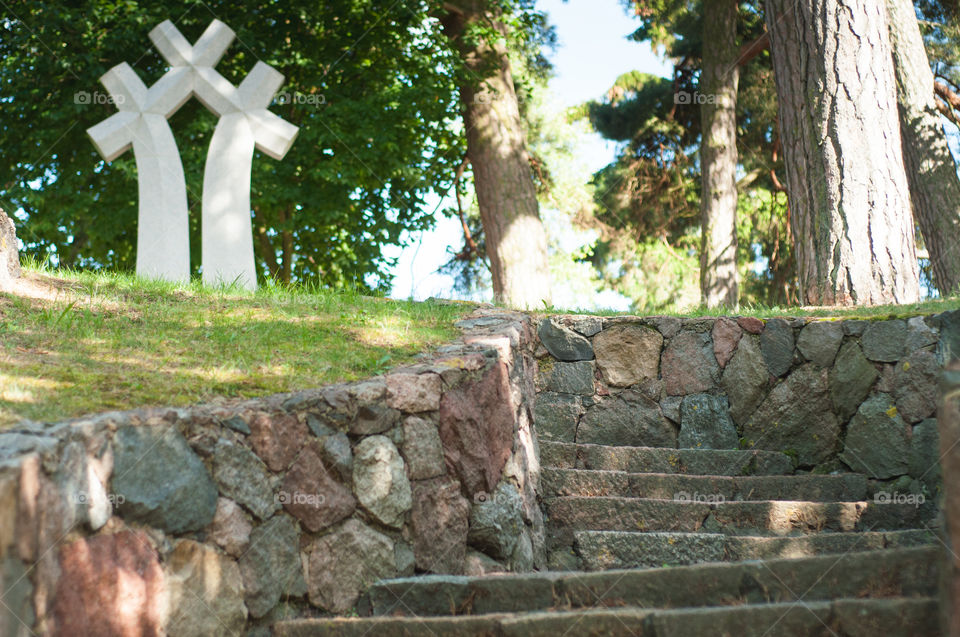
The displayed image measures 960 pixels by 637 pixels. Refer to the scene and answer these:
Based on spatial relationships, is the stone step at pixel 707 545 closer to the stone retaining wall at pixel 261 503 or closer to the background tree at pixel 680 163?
the stone retaining wall at pixel 261 503

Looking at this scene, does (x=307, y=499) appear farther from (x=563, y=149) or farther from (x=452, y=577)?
(x=563, y=149)

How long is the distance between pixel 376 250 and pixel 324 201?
1.18 m

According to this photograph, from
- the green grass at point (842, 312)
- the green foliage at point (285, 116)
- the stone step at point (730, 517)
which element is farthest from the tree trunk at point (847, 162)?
the green foliage at point (285, 116)

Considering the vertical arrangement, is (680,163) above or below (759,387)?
above

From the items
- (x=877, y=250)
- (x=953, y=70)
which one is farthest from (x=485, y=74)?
(x=953, y=70)

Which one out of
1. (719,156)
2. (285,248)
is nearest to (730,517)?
(719,156)

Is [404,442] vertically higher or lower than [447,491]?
higher

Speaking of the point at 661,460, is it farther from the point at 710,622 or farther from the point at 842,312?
the point at 710,622

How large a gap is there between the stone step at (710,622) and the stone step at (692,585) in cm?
29

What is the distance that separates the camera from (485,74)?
34.3 feet

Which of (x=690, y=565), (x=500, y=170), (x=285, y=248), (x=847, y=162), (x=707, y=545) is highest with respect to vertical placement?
(x=500, y=170)

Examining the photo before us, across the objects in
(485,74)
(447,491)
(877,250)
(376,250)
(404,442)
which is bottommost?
(447,491)

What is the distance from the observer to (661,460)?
578 cm

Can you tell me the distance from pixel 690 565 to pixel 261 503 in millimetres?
1749
